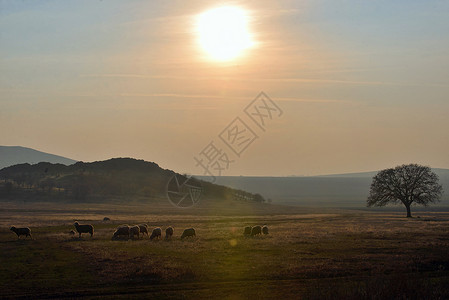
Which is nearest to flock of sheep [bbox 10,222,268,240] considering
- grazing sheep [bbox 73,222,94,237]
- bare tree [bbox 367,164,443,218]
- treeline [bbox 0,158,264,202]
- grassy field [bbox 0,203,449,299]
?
grazing sheep [bbox 73,222,94,237]

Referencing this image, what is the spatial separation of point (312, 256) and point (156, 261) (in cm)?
984

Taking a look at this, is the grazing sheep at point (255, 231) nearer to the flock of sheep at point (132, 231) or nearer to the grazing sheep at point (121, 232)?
the flock of sheep at point (132, 231)

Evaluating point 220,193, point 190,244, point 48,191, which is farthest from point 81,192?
point 190,244

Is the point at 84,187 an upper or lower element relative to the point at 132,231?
upper

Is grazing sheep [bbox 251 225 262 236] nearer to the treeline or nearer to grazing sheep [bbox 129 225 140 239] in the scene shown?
grazing sheep [bbox 129 225 140 239]

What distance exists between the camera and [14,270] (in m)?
26.1

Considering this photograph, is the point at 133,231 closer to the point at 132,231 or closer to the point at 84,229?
the point at 132,231

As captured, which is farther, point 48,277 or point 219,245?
point 219,245

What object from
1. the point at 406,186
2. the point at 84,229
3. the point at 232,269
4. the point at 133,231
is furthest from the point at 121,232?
the point at 406,186

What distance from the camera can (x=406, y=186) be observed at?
269 ft

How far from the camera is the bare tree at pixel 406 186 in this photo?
81.5 meters

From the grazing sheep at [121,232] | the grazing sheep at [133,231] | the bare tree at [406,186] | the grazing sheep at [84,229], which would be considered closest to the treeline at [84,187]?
the bare tree at [406,186]

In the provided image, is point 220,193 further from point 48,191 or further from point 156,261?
point 156,261

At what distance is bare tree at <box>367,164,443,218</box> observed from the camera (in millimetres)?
81500
